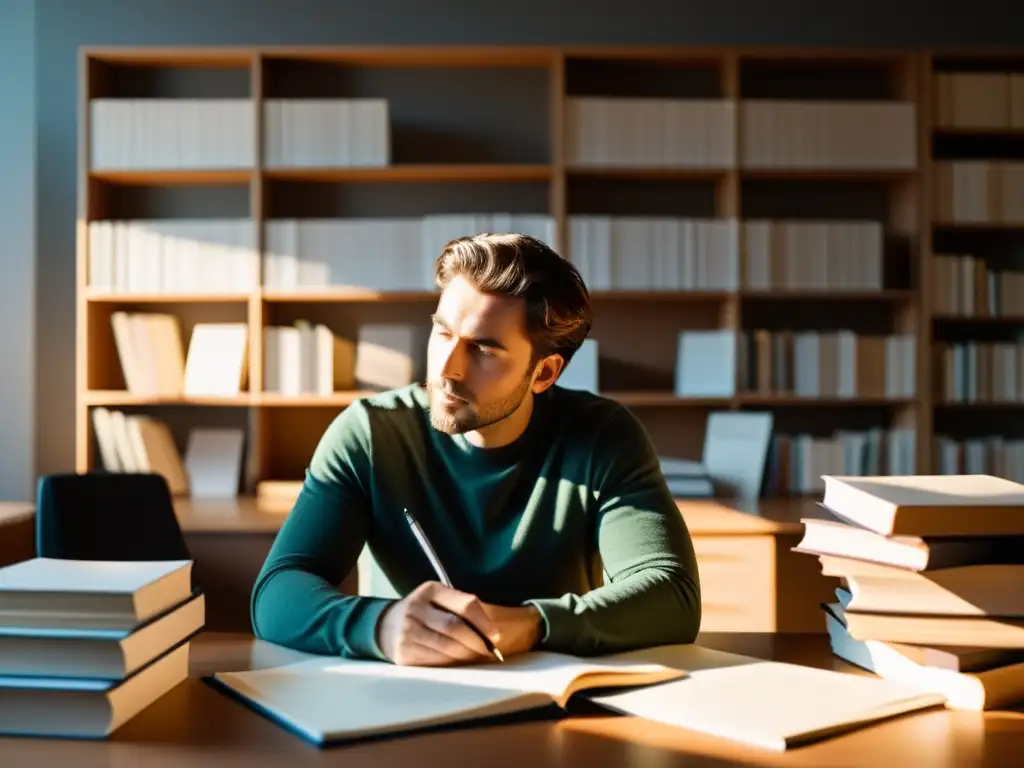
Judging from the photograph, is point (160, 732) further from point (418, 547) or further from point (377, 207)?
point (377, 207)

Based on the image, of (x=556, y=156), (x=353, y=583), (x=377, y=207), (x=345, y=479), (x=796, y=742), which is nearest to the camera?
(x=796, y=742)

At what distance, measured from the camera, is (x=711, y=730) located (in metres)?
1.02

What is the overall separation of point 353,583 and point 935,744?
231 centimetres

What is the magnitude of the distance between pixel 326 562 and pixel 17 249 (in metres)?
2.97

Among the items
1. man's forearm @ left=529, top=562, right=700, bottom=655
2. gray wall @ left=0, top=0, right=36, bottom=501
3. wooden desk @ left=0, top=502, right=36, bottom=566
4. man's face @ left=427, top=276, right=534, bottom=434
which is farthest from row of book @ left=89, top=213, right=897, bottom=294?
man's forearm @ left=529, top=562, right=700, bottom=655

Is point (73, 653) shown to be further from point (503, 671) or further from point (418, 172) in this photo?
point (418, 172)

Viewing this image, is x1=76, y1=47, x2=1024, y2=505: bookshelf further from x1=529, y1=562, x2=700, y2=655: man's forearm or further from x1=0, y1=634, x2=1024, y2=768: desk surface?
x1=0, y1=634, x2=1024, y2=768: desk surface

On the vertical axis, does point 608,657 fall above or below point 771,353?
below

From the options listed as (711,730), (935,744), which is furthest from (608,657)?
(935,744)

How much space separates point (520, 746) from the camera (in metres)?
1.00

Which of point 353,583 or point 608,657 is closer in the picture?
point 608,657

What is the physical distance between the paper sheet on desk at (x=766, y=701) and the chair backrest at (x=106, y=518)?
66.9 inches

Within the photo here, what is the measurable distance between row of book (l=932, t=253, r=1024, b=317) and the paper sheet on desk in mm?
2938

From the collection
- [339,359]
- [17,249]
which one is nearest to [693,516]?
[339,359]
